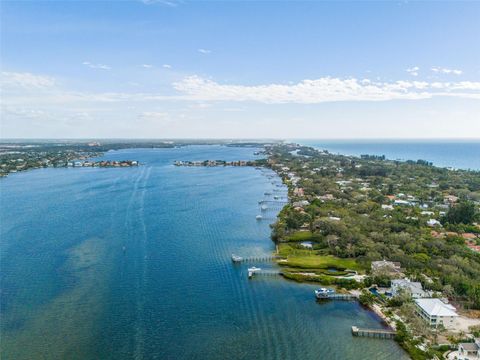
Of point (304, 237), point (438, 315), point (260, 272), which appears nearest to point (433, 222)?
point (304, 237)

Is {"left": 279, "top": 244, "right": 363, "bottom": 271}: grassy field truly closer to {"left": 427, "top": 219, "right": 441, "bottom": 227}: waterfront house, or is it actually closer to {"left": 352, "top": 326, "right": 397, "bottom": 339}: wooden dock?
{"left": 352, "top": 326, "right": 397, "bottom": 339}: wooden dock

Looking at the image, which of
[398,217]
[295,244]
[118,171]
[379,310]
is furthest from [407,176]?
[118,171]

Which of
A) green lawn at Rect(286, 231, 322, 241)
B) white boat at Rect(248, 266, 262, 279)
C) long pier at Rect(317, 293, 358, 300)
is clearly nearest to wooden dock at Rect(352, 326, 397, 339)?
long pier at Rect(317, 293, 358, 300)

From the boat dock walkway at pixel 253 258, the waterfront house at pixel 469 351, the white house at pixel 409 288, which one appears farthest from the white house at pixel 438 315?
the boat dock walkway at pixel 253 258

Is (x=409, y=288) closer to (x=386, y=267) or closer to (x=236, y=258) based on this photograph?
(x=386, y=267)

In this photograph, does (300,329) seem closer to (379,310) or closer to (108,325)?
(379,310)
